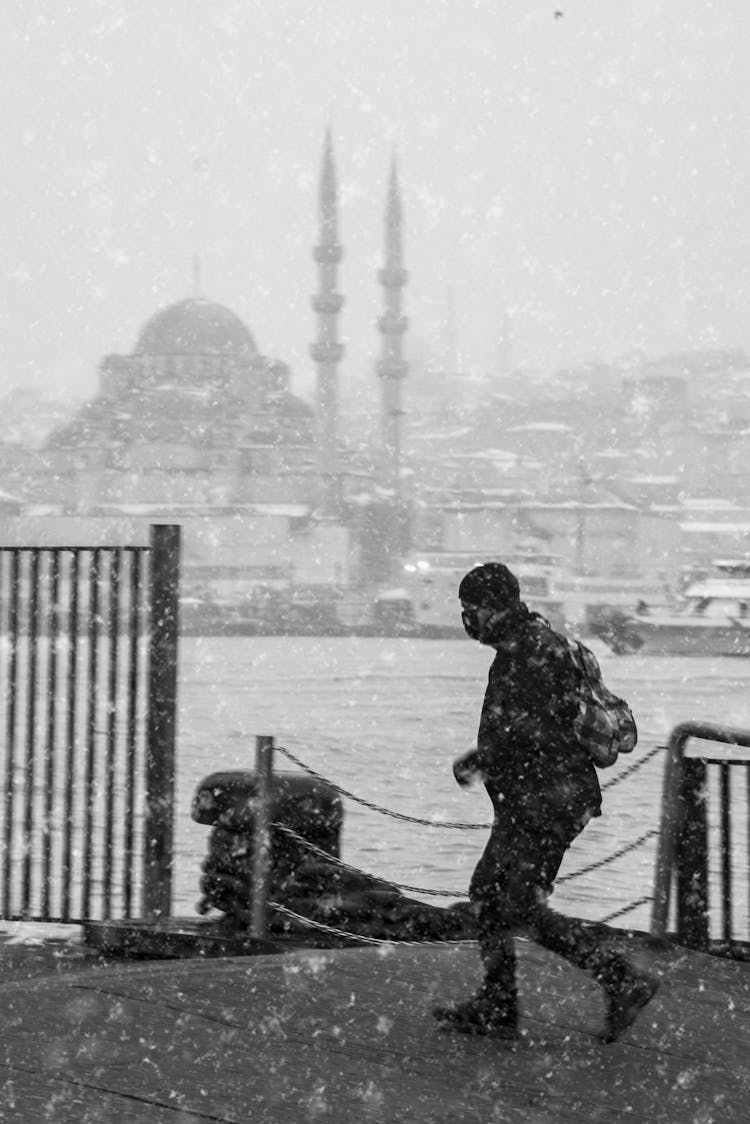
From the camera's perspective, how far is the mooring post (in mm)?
5457

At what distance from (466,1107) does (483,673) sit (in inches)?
2186

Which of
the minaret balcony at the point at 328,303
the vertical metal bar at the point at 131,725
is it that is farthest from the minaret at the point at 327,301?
the vertical metal bar at the point at 131,725

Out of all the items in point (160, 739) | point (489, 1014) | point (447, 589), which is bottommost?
point (489, 1014)

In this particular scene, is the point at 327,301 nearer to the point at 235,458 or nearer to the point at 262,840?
the point at 235,458

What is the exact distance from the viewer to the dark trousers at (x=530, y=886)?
389 cm

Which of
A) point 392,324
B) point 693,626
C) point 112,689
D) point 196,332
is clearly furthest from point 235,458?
point 112,689

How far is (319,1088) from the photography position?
359cm

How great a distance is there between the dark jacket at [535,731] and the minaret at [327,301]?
77100 mm

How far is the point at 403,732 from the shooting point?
39.6 meters

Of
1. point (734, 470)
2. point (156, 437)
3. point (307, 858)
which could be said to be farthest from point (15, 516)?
point (307, 858)

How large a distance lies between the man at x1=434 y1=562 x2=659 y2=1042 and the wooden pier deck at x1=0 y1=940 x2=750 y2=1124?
0.89 ft

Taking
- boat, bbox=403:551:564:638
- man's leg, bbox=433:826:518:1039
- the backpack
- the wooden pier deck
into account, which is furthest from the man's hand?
boat, bbox=403:551:564:638

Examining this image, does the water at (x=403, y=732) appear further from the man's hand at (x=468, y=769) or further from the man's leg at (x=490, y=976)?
the man's hand at (x=468, y=769)

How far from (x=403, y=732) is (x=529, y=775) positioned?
3590 centimetres
